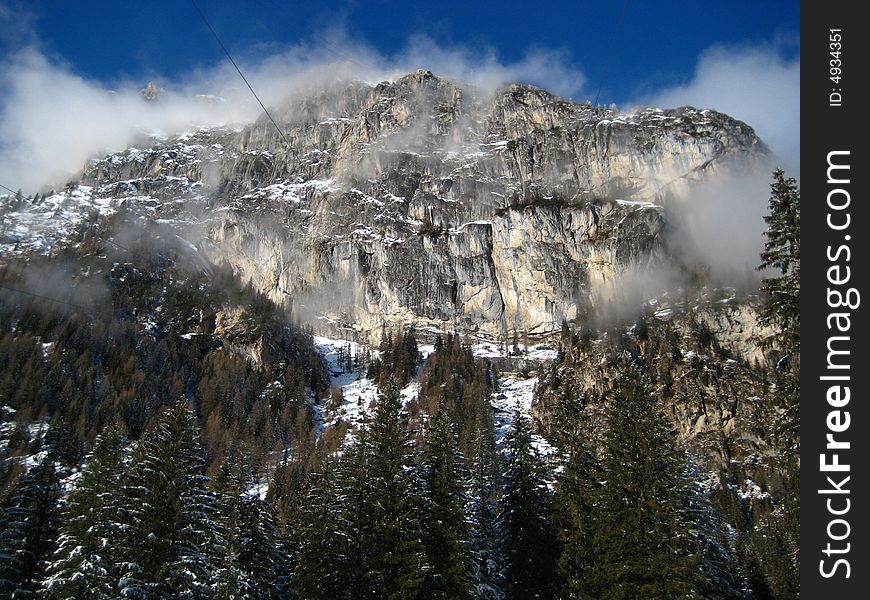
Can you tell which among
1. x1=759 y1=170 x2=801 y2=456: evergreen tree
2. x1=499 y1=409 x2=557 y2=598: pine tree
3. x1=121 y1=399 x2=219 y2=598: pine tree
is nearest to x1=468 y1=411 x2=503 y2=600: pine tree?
x1=499 y1=409 x2=557 y2=598: pine tree

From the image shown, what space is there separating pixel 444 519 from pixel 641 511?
10.7 m

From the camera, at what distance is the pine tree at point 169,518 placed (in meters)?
23.7

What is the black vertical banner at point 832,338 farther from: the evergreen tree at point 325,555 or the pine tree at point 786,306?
the evergreen tree at point 325,555

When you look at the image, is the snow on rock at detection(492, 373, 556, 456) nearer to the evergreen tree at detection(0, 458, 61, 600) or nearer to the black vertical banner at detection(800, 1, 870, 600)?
the evergreen tree at detection(0, 458, 61, 600)

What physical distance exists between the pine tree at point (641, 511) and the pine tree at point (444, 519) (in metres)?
6.78

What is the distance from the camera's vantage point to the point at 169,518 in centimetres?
2541

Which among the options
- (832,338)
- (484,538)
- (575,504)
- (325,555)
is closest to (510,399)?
(484,538)

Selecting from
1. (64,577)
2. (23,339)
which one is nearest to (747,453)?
(64,577)

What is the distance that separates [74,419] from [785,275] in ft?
428

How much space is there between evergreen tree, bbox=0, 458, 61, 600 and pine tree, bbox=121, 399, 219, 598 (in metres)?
9.21

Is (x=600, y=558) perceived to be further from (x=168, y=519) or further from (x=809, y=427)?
(x=809, y=427)

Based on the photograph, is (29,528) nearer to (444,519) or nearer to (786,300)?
(444,519)

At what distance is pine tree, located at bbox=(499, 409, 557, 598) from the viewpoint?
33156mm

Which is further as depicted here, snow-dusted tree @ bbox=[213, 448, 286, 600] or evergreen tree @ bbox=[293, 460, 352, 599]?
evergreen tree @ bbox=[293, 460, 352, 599]
